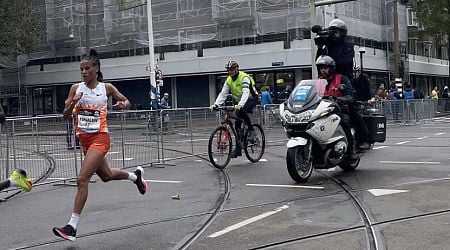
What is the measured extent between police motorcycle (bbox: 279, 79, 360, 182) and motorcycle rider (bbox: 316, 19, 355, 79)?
2.49 ft

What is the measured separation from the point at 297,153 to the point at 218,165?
2404 millimetres

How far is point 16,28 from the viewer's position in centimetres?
4028

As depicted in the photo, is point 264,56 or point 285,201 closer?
point 285,201

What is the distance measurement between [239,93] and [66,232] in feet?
20.1

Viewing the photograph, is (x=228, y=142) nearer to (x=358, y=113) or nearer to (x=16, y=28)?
(x=358, y=113)

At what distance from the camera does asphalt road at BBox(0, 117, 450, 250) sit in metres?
5.61

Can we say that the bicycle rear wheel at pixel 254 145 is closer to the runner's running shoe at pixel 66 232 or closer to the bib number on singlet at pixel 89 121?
the bib number on singlet at pixel 89 121

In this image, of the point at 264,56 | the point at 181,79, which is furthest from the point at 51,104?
the point at 264,56

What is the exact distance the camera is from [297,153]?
8594 millimetres

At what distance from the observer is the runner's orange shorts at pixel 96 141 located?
244 inches

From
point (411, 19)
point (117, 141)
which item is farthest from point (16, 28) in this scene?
point (117, 141)

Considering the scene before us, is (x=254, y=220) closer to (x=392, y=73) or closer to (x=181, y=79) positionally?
(x=181, y=79)

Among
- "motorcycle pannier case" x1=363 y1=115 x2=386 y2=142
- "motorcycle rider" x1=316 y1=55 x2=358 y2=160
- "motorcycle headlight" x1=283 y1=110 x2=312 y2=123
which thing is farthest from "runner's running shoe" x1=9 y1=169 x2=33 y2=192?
"motorcycle pannier case" x1=363 y1=115 x2=386 y2=142

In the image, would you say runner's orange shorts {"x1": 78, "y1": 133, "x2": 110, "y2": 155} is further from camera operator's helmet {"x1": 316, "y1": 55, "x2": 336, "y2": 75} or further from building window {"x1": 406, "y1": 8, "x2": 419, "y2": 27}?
building window {"x1": 406, "y1": 8, "x2": 419, "y2": 27}
